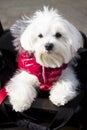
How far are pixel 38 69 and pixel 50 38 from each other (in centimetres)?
20

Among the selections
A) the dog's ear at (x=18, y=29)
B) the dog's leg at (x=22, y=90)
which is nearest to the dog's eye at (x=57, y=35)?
the dog's ear at (x=18, y=29)

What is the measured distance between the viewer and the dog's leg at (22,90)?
1794 millimetres

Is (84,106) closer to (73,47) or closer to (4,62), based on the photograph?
(73,47)

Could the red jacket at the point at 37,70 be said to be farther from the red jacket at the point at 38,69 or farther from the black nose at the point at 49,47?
the black nose at the point at 49,47

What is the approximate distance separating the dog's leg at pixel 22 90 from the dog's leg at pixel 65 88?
10 cm

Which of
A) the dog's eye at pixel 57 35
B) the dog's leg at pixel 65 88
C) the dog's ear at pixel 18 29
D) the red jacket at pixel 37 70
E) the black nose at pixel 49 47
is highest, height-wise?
the dog's ear at pixel 18 29

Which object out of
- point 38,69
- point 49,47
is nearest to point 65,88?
point 38,69

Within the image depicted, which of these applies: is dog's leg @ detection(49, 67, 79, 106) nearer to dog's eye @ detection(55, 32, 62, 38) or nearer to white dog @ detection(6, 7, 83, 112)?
white dog @ detection(6, 7, 83, 112)

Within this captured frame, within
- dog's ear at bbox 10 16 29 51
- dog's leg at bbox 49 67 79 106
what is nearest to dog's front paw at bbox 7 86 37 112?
dog's leg at bbox 49 67 79 106

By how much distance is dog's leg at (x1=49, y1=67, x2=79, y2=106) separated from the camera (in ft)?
5.92

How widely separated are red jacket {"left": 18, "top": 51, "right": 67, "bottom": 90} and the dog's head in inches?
2.9

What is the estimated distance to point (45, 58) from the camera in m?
1.75

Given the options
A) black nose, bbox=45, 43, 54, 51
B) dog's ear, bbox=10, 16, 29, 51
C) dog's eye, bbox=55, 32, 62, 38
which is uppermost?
dog's ear, bbox=10, 16, 29, 51

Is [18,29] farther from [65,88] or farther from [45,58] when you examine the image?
[65,88]
